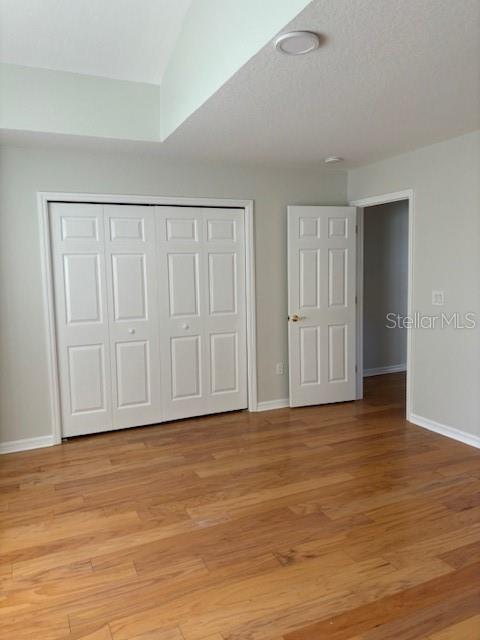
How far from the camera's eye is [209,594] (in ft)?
7.01

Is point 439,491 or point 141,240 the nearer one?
point 439,491

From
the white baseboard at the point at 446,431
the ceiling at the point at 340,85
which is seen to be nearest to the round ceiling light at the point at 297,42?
the ceiling at the point at 340,85

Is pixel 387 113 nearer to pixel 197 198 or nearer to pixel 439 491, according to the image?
pixel 197 198

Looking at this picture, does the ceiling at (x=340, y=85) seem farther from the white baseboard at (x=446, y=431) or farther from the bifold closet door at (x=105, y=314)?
the white baseboard at (x=446, y=431)

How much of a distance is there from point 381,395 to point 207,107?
3681 millimetres

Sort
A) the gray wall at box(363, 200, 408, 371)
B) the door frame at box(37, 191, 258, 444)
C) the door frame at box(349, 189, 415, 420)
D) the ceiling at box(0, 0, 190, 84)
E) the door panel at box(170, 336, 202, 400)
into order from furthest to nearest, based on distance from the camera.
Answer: the gray wall at box(363, 200, 408, 371), the door panel at box(170, 336, 202, 400), the door frame at box(349, 189, 415, 420), the door frame at box(37, 191, 258, 444), the ceiling at box(0, 0, 190, 84)

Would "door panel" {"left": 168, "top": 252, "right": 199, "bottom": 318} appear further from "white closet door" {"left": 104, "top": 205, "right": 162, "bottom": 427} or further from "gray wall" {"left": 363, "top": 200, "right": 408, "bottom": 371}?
"gray wall" {"left": 363, "top": 200, "right": 408, "bottom": 371}

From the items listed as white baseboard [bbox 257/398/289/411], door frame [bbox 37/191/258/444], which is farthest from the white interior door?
door frame [bbox 37/191/258/444]

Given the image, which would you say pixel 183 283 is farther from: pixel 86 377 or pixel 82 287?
→ pixel 86 377

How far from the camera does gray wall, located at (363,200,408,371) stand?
6.14m

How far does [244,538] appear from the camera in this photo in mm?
2570

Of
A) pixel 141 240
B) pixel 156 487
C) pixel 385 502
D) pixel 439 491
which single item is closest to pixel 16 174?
pixel 141 240

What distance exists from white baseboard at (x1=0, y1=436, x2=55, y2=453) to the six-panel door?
19cm

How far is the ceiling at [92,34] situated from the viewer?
9.57ft
